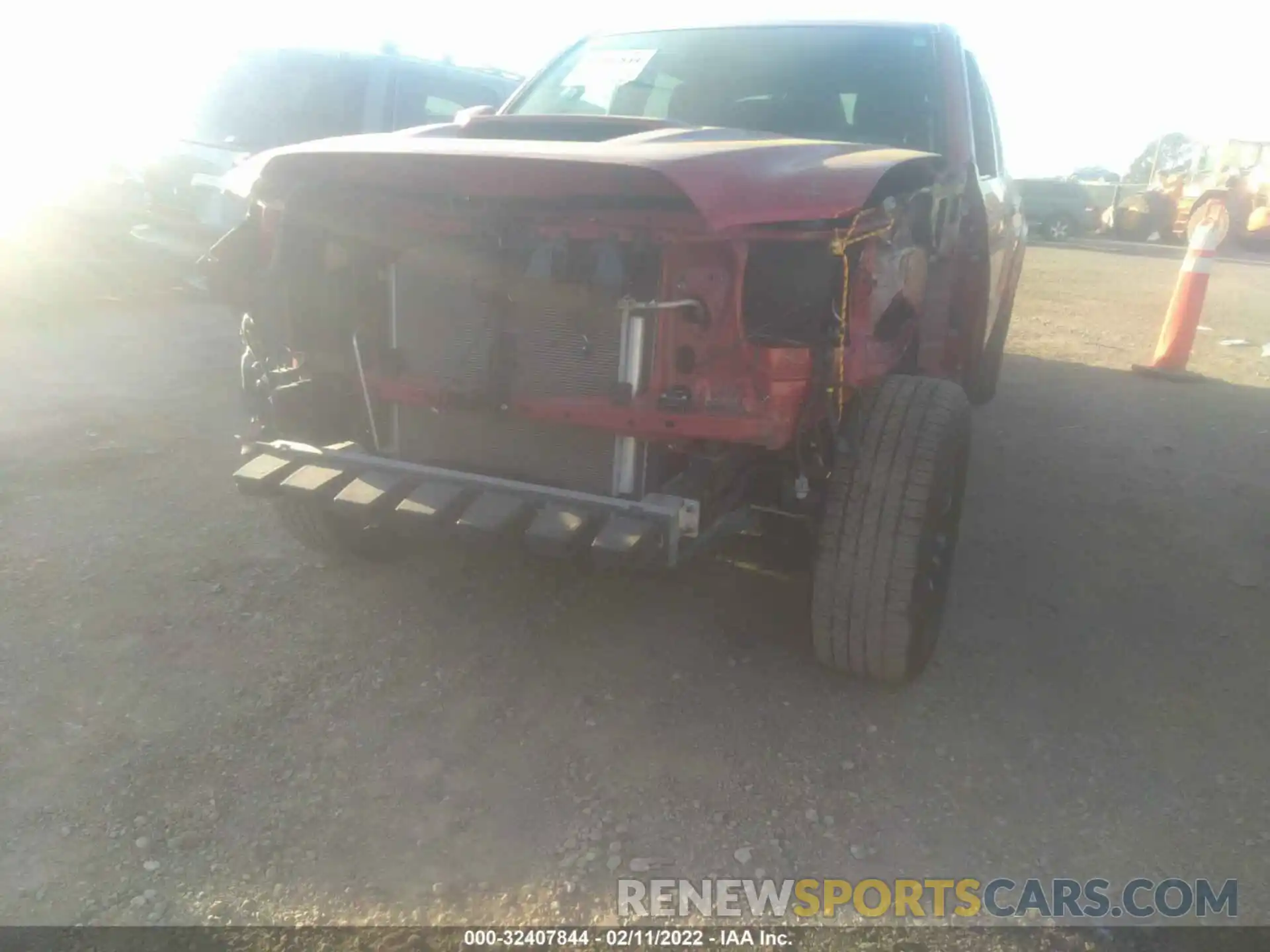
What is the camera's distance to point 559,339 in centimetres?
263

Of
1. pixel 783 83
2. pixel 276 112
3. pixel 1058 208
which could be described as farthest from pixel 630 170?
pixel 1058 208

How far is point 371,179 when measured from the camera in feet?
8.43

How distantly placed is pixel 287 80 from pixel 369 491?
5169 millimetres

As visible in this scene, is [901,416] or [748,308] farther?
[901,416]

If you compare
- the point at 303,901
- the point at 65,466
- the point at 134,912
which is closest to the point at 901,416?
the point at 303,901

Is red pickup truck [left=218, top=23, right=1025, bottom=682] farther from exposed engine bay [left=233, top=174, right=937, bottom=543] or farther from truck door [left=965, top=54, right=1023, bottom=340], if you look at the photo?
truck door [left=965, top=54, right=1023, bottom=340]

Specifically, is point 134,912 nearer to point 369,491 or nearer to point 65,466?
point 369,491

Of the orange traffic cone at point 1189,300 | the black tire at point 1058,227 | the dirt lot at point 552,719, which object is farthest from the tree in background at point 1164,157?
the dirt lot at point 552,719

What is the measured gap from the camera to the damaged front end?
241 cm

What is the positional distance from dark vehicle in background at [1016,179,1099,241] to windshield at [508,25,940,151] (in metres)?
22.1

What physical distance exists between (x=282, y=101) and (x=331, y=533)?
4472 millimetres

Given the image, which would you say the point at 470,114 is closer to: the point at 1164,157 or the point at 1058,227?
the point at 1058,227

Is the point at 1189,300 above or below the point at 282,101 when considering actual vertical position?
below

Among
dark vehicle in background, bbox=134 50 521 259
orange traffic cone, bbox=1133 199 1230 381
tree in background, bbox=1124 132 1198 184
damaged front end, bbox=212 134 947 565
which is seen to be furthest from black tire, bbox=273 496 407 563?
tree in background, bbox=1124 132 1198 184
